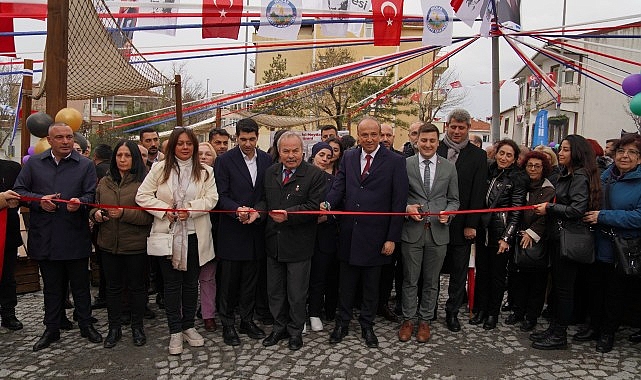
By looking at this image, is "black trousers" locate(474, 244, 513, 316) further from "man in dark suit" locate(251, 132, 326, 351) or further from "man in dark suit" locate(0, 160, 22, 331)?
"man in dark suit" locate(0, 160, 22, 331)

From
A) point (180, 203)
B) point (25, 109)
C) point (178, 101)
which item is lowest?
point (180, 203)

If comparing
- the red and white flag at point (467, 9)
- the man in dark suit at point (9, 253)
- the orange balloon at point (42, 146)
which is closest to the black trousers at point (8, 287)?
the man in dark suit at point (9, 253)

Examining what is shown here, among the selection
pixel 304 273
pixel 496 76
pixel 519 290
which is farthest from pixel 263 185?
pixel 496 76

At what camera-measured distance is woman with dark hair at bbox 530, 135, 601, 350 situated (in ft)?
14.5

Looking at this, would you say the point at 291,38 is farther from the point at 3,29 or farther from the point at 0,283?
the point at 0,283

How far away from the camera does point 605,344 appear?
4.59m

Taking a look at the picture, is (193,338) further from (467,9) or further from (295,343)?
(467,9)

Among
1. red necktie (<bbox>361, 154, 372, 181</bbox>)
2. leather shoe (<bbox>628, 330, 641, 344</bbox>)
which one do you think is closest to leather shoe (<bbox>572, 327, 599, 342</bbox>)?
leather shoe (<bbox>628, 330, 641, 344</bbox>)

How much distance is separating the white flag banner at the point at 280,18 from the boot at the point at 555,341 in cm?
457

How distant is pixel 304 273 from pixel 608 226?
2.83 meters

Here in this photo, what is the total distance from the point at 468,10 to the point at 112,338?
19.4 ft

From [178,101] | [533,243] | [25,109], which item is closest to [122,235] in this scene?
[25,109]

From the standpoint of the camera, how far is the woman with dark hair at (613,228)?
430 centimetres

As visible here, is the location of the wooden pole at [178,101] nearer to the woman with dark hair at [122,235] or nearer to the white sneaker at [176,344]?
the woman with dark hair at [122,235]
